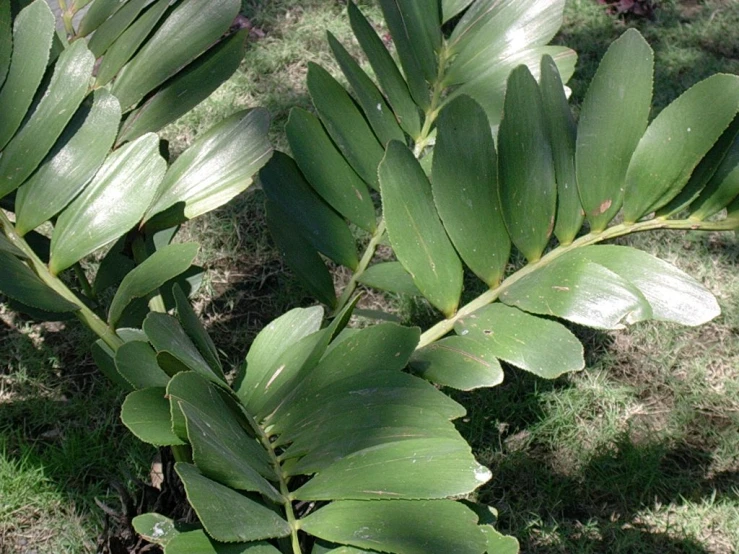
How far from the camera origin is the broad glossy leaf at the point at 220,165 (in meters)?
1.35

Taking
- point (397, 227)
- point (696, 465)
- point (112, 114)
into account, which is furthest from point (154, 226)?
point (696, 465)

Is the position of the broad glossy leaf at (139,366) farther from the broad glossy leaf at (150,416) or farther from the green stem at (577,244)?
the green stem at (577,244)

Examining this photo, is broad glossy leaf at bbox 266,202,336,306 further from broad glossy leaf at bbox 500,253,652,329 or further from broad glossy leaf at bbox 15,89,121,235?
broad glossy leaf at bbox 500,253,652,329

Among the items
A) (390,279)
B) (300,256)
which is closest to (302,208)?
(300,256)

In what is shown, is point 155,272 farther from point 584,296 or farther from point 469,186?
point 584,296

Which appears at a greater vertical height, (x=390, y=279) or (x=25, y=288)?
(x=25, y=288)

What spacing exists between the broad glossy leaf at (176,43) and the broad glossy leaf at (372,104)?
0.19 metres

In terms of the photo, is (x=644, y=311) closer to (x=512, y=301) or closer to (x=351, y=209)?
(x=512, y=301)

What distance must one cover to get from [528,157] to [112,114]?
612 millimetres

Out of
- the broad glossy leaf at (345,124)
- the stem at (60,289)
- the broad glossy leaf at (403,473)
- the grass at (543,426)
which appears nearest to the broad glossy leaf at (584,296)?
the broad glossy leaf at (403,473)

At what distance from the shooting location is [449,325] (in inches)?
49.9

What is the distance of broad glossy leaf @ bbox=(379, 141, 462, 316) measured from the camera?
1.17 m

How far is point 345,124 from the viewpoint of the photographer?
1.41 meters

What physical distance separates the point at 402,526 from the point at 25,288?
22.2 inches
